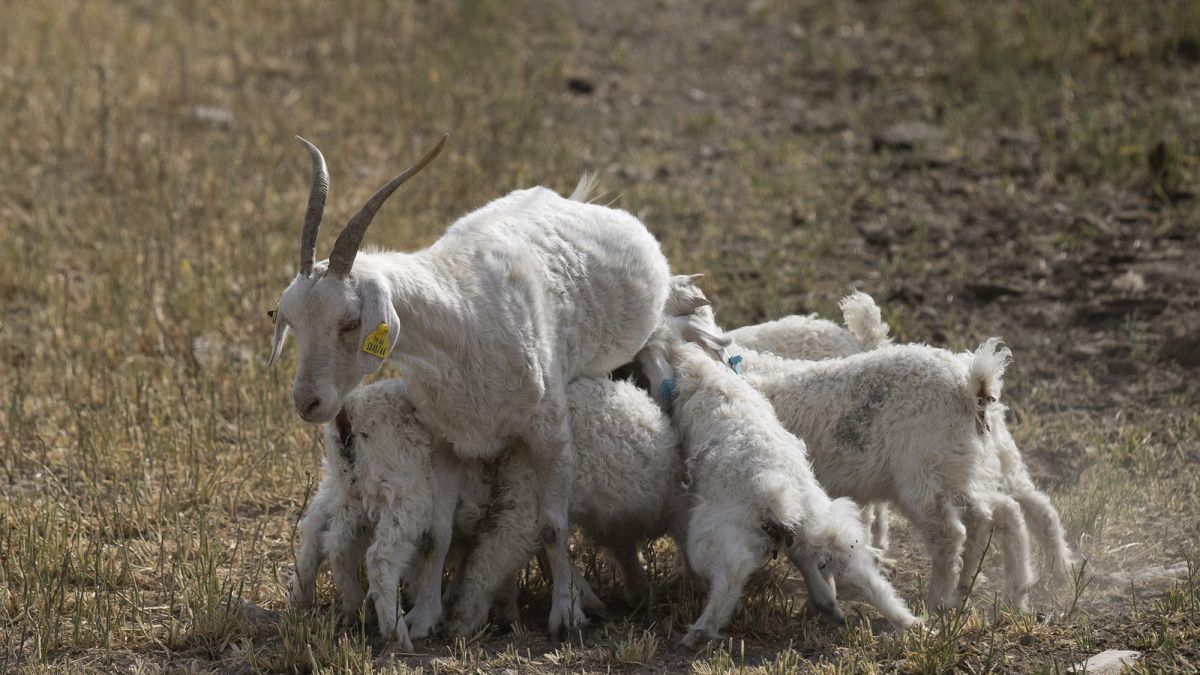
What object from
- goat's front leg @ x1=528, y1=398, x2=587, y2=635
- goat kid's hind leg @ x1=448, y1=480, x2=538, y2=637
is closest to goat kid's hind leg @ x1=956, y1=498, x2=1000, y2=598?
goat's front leg @ x1=528, y1=398, x2=587, y2=635

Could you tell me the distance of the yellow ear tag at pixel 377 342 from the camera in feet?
17.3

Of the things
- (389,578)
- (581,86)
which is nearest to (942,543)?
(389,578)

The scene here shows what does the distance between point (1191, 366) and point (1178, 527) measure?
7.01ft

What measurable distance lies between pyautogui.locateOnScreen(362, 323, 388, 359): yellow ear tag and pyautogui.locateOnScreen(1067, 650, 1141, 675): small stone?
281 cm

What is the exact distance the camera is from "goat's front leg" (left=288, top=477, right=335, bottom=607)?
593 cm

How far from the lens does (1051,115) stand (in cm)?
1255

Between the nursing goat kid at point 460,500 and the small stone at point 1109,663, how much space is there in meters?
1.76

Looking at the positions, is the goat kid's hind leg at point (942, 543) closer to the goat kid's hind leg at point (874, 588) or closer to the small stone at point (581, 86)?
the goat kid's hind leg at point (874, 588)

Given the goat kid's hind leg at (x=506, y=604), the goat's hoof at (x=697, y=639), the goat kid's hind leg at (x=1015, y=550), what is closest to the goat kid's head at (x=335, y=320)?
the goat kid's hind leg at (x=506, y=604)

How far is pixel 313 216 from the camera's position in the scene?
5.40 m

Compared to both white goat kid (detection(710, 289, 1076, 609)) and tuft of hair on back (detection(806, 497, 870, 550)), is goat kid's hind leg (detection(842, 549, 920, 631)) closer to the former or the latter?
tuft of hair on back (detection(806, 497, 870, 550))

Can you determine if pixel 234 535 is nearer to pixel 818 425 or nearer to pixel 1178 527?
pixel 818 425

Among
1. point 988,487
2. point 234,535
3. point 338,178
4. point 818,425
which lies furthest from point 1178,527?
point 338,178

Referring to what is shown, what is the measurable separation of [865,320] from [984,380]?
1498 mm
